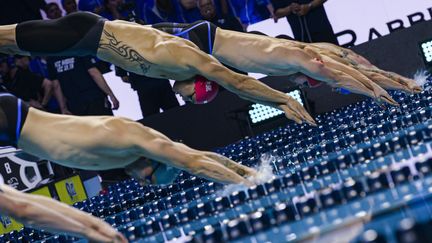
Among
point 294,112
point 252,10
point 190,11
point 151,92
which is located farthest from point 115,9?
point 294,112

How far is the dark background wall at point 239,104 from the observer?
34.1ft

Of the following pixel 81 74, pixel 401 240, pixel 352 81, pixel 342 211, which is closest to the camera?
pixel 401 240

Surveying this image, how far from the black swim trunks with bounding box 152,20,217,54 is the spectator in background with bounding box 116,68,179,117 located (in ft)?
16.1

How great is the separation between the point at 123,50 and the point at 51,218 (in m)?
1.80

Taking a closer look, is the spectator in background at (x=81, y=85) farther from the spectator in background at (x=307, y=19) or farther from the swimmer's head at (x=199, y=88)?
the swimmer's head at (x=199, y=88)

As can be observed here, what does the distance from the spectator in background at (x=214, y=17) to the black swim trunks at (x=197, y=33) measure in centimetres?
452

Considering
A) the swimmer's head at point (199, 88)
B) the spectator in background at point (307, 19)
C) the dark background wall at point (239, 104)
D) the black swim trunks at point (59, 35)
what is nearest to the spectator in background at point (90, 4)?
the dark background wall at point (239, 104)

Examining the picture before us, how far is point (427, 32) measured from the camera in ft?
34.4

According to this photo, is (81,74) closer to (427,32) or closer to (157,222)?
(427,32)

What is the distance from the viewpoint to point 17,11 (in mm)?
10922

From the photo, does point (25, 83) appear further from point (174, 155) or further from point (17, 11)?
point (174, 155)

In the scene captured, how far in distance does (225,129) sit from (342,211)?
25.3 feet

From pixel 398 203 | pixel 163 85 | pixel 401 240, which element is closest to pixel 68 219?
pixel 398 203

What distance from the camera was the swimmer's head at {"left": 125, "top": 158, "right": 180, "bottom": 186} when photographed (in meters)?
4.00
